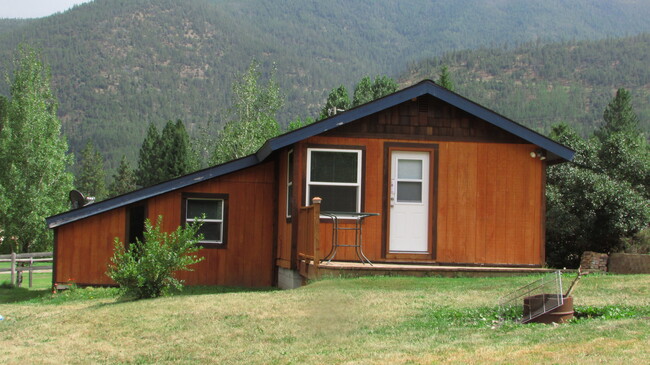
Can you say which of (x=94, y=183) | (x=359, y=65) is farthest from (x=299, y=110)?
(x=94, y=183)

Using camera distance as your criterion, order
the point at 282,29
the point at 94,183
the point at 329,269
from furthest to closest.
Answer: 1. the point at 282,29
2. the point at 94,183
3. the point at 329,269

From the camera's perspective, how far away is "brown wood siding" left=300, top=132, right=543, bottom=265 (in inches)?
590

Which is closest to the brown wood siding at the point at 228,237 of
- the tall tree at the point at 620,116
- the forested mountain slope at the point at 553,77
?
the tall tree at the point at 620,116

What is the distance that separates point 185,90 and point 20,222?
5198 inches

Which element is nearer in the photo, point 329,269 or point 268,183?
point 329,269

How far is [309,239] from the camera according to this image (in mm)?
13953

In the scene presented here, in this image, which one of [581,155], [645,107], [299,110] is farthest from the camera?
[299,110]

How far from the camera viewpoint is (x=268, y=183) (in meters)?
17.5

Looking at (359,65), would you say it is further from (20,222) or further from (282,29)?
(20,222)

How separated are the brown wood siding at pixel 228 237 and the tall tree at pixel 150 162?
48477 mm

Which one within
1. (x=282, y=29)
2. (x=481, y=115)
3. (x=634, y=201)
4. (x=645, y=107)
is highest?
(x=282, y=29)

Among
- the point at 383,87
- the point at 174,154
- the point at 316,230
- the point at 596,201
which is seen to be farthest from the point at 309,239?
the point at 174,154

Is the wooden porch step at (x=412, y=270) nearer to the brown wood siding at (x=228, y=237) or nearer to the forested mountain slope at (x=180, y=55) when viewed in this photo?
the brown wood siding at (x=228, y=237)

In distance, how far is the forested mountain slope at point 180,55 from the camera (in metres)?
144
